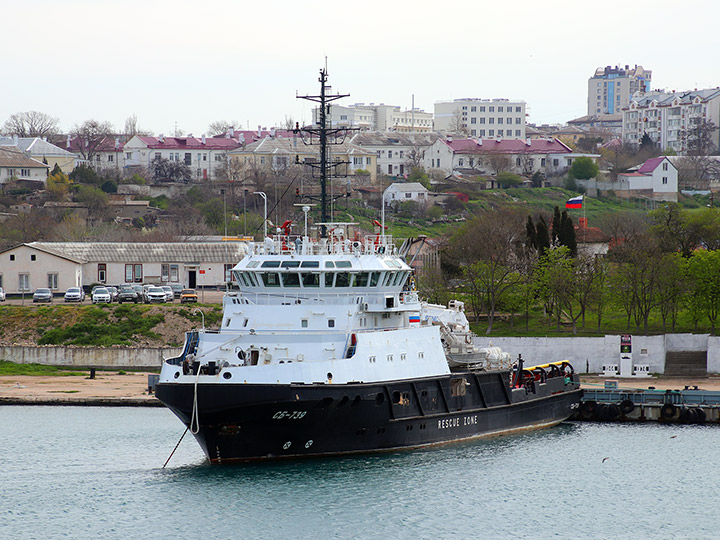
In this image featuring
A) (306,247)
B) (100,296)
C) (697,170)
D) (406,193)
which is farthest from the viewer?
(697,170)

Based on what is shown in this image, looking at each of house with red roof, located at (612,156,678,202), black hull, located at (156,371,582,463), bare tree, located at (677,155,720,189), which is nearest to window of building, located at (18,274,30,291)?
black hull, located at (156,371,582,463)

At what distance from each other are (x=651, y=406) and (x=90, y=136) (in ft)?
389

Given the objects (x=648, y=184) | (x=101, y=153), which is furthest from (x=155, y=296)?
(x=101, y=153)

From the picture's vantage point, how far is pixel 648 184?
12888 centimetres

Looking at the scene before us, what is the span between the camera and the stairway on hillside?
193ft

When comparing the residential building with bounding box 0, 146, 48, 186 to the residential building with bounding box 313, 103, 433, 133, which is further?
the residential building with bounding box 313, 103, 433, 133

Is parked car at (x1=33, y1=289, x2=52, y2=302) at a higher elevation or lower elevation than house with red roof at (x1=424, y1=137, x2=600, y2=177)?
lower

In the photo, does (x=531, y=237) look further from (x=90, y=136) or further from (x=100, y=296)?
(x=90, y=136)

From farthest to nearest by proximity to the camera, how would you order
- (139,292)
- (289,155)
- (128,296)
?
(289,155) < (139,292) < (128,296)

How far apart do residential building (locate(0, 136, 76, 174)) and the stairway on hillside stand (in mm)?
92679

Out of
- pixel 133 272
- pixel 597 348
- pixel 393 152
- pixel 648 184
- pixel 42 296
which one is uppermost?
pixel 393 152

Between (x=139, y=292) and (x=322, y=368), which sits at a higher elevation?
(x=322, y=368)

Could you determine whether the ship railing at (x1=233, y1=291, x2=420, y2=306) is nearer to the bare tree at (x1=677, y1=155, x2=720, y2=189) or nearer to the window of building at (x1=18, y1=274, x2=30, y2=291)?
the window of building at (x1=18, y1=274, x2=30, y2=291)

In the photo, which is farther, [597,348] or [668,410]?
[597,348]
